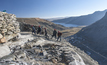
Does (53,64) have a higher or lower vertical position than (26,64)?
lower

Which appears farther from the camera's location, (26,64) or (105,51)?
(105,51)

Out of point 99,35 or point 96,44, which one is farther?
point 99,35

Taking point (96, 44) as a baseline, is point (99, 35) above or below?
above

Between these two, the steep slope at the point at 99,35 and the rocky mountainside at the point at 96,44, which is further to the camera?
the steep slope at the point at 99,35

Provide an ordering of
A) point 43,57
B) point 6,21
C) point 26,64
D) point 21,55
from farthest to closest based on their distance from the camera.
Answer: point 6,21
point 43,57
point 21,55
point 26,64

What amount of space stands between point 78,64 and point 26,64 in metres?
3.17

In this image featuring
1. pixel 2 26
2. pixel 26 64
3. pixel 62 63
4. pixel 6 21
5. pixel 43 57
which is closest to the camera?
pixel 26 64

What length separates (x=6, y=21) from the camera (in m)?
6.84

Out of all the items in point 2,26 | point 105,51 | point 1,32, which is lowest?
point 105,51

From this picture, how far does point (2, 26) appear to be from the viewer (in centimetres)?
619

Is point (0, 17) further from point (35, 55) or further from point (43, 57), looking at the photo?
point (43, 57)

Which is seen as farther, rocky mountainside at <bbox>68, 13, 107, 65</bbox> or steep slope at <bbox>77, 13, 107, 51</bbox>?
steep slope at <bbox>77, 13, 107, 51</bbox>

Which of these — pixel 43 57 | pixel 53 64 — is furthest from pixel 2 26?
pixel 53 64

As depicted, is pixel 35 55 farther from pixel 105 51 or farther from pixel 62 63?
pixel 105 51
